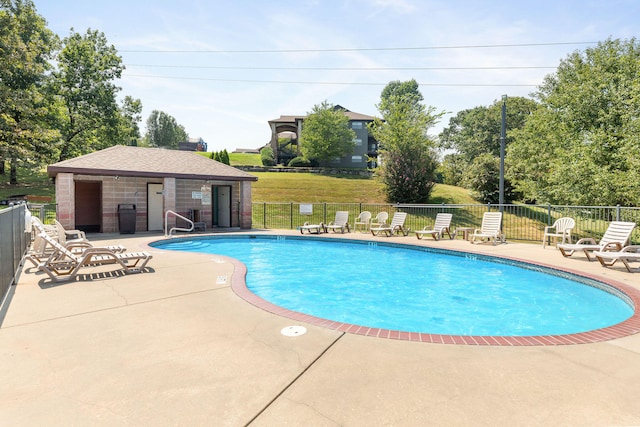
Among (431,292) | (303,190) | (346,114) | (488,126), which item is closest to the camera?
(431,292)

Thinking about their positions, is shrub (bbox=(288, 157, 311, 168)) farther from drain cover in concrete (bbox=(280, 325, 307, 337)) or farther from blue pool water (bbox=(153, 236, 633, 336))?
drain cover in concrete (bbox=(280, 325, 307, 337))

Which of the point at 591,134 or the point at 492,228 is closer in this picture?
the point at 492,228

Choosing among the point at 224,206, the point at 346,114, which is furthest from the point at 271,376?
the point at 346,114

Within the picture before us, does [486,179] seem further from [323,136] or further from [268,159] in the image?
[268,159]

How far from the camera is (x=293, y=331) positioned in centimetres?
391

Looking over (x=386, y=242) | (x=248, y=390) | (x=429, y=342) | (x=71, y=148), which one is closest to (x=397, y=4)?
(x=386, y=242)

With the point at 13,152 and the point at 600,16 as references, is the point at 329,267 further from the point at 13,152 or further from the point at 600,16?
the point at 13,152

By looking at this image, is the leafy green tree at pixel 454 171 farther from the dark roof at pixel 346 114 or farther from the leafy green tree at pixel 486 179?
the leafy green tree at pixel 486 179

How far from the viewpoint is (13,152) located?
23812mm

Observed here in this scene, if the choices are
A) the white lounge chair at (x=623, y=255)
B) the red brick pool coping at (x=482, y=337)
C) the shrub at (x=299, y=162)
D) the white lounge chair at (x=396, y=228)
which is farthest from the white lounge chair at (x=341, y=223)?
the shrub at (x=299, y=162)

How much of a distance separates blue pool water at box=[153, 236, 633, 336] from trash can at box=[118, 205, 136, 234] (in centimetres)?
366

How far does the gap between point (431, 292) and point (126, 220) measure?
1317cm

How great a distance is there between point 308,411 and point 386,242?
37.1 feet

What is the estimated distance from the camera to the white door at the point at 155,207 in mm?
16281
